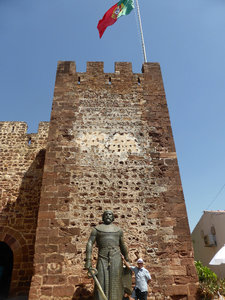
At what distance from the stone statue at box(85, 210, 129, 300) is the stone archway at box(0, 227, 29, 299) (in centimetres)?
459

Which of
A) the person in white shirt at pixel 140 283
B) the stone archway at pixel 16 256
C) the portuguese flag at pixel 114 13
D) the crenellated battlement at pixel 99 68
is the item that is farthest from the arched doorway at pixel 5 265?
the portuguese flag at pixel 114 13

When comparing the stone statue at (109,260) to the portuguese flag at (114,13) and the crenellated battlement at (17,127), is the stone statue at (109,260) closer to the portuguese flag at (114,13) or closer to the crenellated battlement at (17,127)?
the portuguese flag at (114,13)

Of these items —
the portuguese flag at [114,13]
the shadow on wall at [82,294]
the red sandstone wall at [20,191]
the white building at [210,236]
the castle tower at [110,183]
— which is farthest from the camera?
the white building at [210,236]

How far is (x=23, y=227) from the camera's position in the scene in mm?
8602

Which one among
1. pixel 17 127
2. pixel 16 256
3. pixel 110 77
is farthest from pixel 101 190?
pixel 17 127

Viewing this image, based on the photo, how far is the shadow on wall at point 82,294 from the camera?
511 centimetres

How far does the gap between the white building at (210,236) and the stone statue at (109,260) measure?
890cm

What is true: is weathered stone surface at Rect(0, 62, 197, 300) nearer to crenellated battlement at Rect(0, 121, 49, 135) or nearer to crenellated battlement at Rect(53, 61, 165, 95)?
crenellated battlement at Rect(53, 61, 165, 95)

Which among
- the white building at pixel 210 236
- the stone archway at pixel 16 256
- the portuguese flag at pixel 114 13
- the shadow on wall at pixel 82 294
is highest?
the portuguese flag at pixel 114 13

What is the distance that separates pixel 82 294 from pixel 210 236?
920cm

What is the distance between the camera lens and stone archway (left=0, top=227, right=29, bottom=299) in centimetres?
752

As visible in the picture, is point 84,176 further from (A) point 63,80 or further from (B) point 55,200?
(A) point 63,80

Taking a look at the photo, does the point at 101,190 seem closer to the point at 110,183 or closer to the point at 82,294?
the point at 110,183

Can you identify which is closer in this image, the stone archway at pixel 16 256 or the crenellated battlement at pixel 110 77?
the stone archway at pixel 16 256
